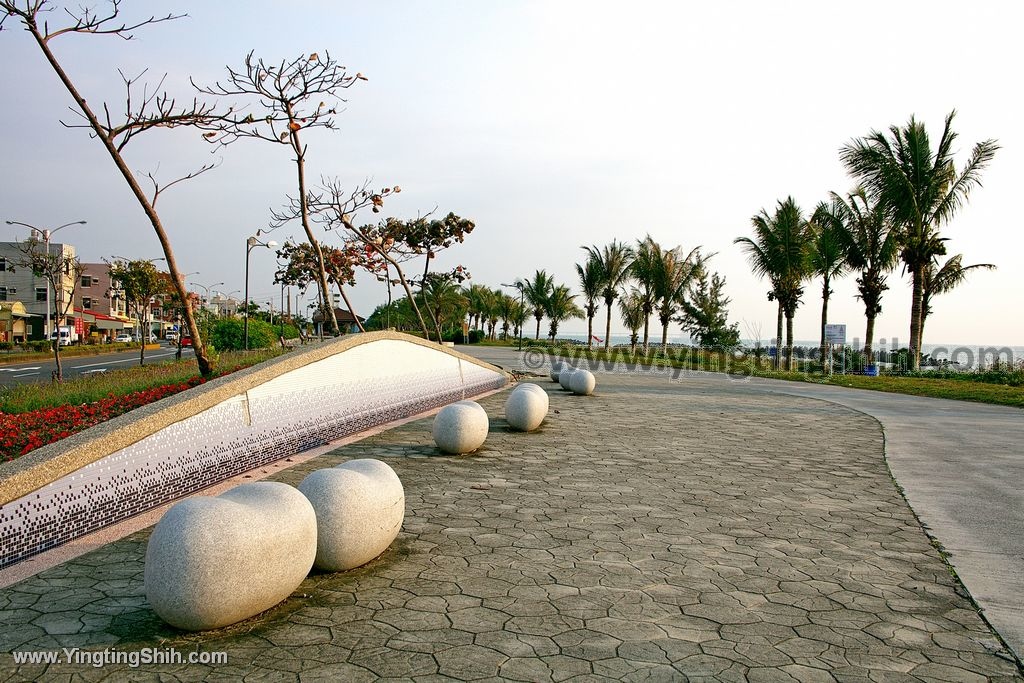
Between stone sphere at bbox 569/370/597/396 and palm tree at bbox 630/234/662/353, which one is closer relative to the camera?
stone sphere at bbox 569/370/597/396

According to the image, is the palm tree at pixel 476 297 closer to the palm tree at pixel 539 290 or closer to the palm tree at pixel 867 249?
the palm tree at pixel 539 290

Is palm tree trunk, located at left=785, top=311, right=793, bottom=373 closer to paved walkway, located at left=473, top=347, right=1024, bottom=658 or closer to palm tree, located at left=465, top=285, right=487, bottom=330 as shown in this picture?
paved walkway, located at left=473, top=347, right=1024, bottom=658

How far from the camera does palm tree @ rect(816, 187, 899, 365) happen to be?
33656 mm

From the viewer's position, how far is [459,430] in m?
9.99

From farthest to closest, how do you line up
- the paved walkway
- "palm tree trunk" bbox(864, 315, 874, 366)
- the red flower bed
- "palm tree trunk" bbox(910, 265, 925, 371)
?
1. "palm tree trunk" bbox(864, 315, 874, 366)
2. "palm tree trunk" bbox(910, 265, 925, 371)
3. the red flower bed
4. the paved walkway

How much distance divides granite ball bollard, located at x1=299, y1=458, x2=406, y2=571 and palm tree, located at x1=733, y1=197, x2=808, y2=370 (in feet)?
109

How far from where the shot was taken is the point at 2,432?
288 inches

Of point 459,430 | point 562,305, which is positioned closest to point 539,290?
point 562,305

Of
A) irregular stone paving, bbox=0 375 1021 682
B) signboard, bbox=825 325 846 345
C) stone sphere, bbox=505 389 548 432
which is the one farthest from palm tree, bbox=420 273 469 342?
irregular stone paving, bbox=0 375 1021 682

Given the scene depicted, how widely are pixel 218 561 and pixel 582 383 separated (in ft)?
51.8

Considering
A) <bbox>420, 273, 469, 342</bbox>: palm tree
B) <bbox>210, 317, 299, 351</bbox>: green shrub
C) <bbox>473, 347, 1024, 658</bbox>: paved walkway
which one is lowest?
<bbox>473, 347, 1024, 658</bbox>: paved walkway

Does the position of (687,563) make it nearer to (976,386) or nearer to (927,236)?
(976,386)

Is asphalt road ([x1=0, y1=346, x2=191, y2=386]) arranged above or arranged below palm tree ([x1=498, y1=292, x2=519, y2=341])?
below

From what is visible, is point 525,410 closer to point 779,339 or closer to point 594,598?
point 594,598
